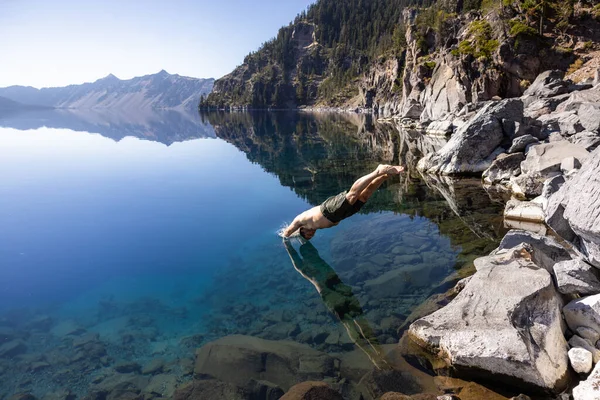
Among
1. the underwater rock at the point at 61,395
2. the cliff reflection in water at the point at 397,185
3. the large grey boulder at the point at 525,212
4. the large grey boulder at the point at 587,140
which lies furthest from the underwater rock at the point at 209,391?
the large grey boulder at the point at 587,140

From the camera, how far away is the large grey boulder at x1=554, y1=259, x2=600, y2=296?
7410 mm

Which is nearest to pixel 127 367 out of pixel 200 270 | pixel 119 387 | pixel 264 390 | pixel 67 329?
pixel 119 387

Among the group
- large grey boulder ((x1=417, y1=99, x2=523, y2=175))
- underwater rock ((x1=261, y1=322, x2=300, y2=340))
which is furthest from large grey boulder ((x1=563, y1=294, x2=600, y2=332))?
large grey boulder ((x1=417, y1=99, x2=523, y2=175))

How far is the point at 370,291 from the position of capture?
10.6m

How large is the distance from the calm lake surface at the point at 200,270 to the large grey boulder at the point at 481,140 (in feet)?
7.53

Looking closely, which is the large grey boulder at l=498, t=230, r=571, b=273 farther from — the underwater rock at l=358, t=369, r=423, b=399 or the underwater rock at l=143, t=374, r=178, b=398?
the underwater rock at l=143, t=374, r=178, b=398

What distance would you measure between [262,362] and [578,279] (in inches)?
285

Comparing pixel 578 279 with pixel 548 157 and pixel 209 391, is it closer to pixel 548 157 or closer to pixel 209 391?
pixel 209 391

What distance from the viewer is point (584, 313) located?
23.0 ft

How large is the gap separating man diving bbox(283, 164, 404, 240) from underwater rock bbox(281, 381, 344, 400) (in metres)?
6.68

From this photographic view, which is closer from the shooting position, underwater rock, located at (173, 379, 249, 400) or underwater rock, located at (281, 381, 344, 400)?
underwater rock, located at (281, 381, 344, 400)

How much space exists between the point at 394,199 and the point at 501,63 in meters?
46.9

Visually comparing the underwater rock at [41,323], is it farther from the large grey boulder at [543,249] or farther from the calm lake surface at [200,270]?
the large grey boulder at [543,249]

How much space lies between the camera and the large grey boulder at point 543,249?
936cm
